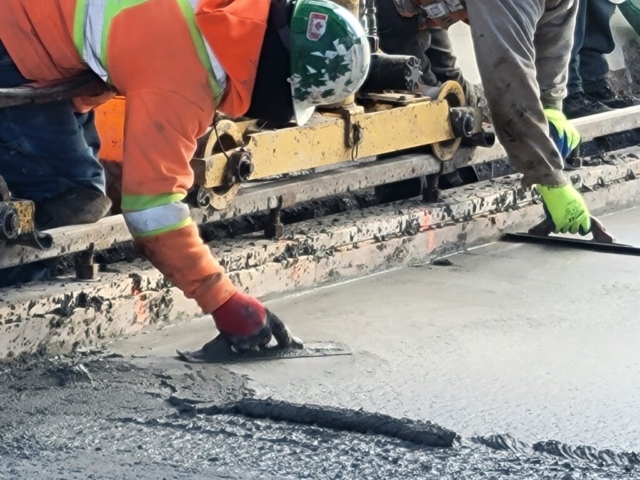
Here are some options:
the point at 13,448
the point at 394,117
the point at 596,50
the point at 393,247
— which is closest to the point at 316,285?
the point at 393,247

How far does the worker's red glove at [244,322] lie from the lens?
13.1 feet

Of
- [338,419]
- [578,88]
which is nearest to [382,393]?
[338,419]

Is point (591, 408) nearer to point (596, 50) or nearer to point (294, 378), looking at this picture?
point (294, 378)

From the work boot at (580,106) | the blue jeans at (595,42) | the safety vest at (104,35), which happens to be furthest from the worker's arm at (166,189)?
the blue jeans at (595,42)

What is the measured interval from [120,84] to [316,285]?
5.05 feet

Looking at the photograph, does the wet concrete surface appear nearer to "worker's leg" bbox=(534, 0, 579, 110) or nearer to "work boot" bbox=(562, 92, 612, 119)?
"worker's leg" bbox=(534, 0, 579, 110)

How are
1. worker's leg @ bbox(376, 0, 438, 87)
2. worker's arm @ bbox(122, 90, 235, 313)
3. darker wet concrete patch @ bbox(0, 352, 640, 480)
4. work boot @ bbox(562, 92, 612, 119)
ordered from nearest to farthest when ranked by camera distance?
darker wet concrete patch @ bbox(0, 352, 640, 480) → worker's arm @ bbox(122, 90, 235, 313) → worker's leg @ bbox(376, 0, 438, 87) → work boot @ bbox(562, 92, 612, 119)

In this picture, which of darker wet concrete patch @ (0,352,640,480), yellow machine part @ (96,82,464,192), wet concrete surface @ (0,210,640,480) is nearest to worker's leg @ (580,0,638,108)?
yellow machine part @ (96,82,464,192)

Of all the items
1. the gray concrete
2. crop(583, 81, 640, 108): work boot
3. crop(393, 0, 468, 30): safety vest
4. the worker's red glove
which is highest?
crop(393, 0, 468, 30): safety vest

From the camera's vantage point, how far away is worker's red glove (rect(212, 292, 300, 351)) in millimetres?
3986

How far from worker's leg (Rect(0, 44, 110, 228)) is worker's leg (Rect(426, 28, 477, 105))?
96.7 inches

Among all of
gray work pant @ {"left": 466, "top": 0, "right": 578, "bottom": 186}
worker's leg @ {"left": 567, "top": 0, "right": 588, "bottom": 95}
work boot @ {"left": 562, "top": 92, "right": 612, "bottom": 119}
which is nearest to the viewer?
gray work pant @ {"left": 466, "top": 0, "right": 578, "bottom": 186}

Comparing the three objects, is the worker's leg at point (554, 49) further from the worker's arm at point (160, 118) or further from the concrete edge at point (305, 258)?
the worker's arm at point (160, 118)

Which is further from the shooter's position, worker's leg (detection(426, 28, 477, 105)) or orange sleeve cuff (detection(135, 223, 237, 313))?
worker's leg (detection(426, 28, 477, 105))
